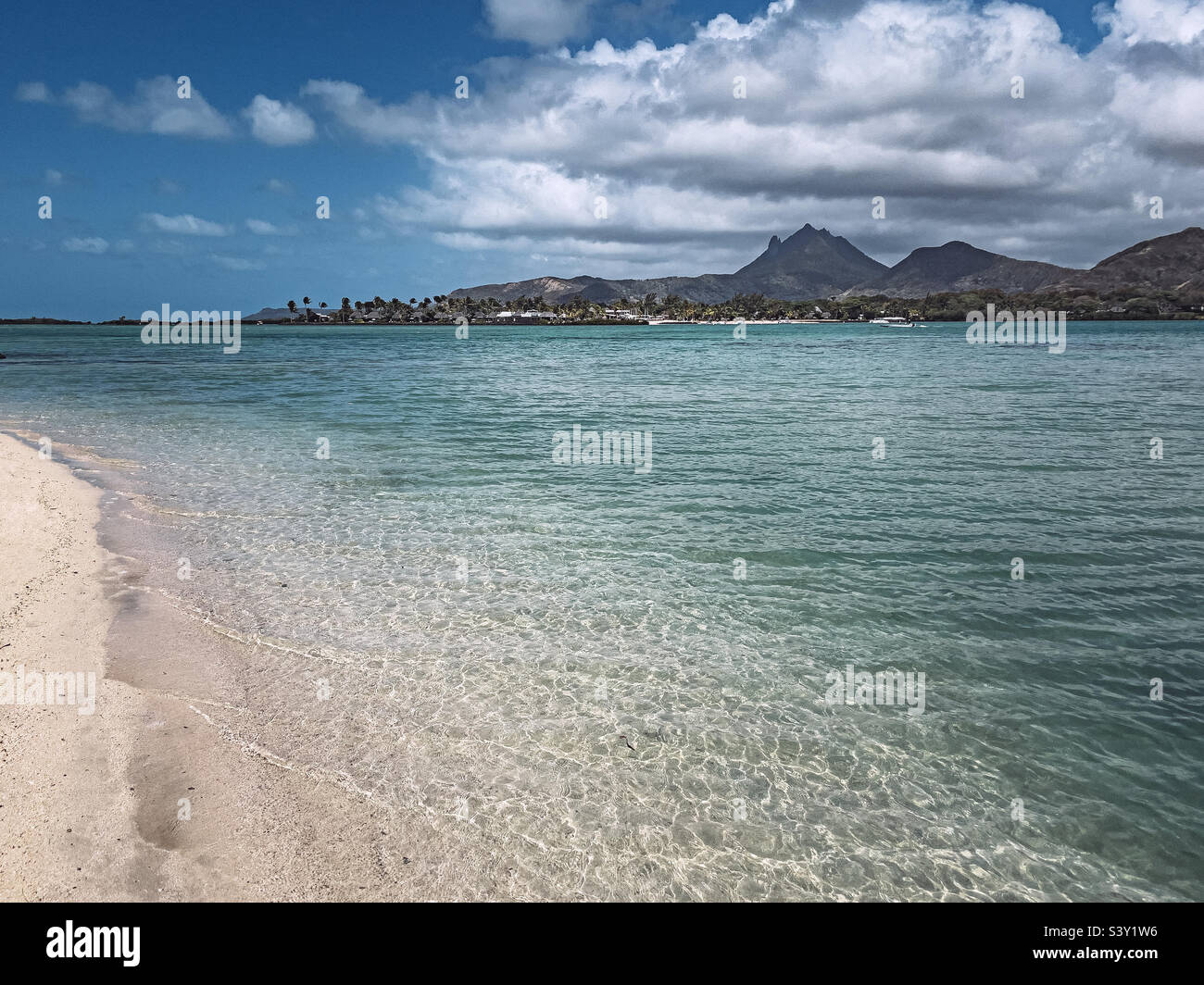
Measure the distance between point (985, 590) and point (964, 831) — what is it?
6.06 metres

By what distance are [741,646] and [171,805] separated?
694cm

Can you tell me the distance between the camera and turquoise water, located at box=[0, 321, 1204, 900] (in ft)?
19.8

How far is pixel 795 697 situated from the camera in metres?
8.28

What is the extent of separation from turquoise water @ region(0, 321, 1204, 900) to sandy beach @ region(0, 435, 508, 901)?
42cm

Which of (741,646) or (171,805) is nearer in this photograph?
(171,805)

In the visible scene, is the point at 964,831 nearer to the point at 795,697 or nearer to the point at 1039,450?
the point at 795,697

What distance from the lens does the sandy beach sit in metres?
5.39

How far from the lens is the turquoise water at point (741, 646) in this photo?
604 centimetres

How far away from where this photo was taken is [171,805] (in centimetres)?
617

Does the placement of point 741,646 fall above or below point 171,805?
above

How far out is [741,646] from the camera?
9500 mm

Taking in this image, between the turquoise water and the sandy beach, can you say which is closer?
the sandy beach
